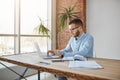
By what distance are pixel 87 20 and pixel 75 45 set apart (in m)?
2.73

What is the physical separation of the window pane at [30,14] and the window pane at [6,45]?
1.41 ft

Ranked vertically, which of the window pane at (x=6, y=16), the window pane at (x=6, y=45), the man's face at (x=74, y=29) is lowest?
the window pane at (x=6, y=45)

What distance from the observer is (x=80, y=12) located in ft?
17.0

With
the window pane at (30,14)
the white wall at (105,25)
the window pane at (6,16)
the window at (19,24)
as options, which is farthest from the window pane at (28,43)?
the white wall at (105,25)

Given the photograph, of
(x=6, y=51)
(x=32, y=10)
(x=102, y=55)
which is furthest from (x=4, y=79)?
(x=102, y=55)

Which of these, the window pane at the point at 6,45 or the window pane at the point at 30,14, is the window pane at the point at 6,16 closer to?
the window pane at the point at 6,45

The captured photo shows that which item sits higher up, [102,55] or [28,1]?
[28,1]

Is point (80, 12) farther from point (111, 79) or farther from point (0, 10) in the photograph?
point (111, 79)

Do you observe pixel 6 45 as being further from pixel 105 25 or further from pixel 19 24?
pixel 105 25

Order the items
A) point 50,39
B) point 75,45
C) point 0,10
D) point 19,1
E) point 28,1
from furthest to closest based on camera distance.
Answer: point 50,39, point 28,1, point 19,1, point 0,10, point 75,45

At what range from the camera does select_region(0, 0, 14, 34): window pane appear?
4246 millimetres

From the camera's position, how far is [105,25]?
503 centimetres

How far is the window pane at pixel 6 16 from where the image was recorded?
167 inches

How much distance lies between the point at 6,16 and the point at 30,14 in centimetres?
81
